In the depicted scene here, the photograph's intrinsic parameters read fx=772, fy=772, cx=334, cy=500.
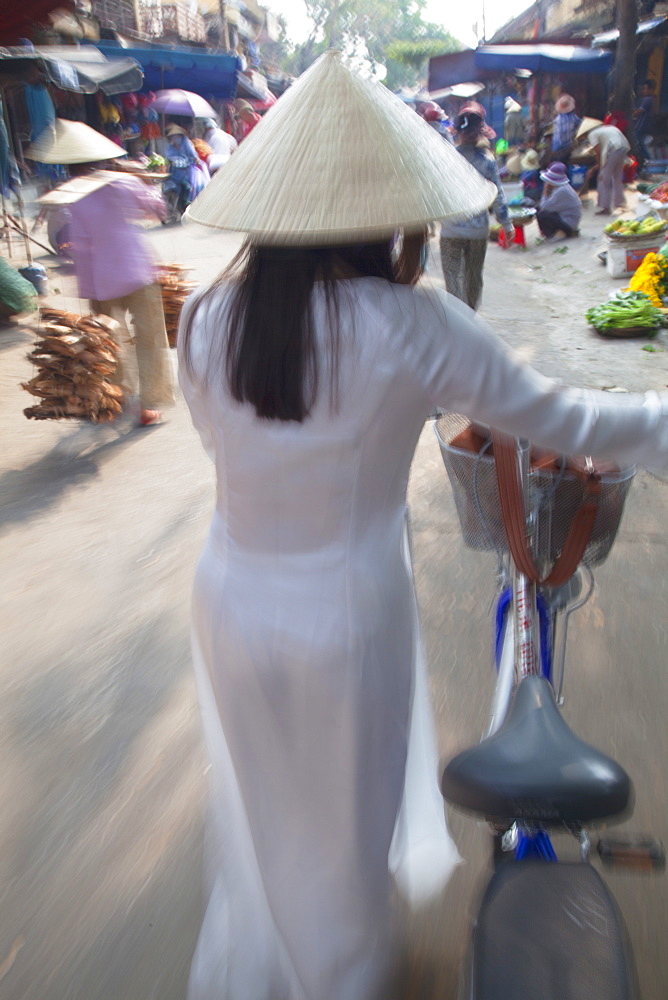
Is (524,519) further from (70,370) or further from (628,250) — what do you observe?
(628,250)

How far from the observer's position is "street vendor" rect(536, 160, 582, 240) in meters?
10.9

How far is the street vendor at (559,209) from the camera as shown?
35.8 ft

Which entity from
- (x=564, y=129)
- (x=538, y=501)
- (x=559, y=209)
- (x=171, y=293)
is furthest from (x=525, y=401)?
(x=564, y=129)

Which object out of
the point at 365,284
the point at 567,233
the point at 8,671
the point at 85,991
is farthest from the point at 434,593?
the point at 567,233

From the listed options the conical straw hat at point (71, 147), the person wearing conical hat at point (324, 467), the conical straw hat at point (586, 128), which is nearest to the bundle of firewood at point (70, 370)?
the conical straw hat at point (71, 147)

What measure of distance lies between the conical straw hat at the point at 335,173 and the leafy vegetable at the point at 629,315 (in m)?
5.93

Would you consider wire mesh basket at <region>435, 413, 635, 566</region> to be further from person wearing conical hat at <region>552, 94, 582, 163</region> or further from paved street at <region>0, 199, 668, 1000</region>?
person wearing conical hat at <region>552, 94, 582, 163</region>

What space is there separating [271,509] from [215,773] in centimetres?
66

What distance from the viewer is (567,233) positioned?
11250 millimetres

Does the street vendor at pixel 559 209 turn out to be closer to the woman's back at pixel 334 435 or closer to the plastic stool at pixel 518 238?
the plastic stool at pixel 518 238

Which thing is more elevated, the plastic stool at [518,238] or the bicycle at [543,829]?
the bicycle at [543,829]

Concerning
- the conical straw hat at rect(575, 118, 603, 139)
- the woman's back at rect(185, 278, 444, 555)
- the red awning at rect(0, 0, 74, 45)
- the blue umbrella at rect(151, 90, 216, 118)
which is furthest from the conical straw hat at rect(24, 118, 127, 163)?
the blue umbrella at rect(151, 90, 216, 118)

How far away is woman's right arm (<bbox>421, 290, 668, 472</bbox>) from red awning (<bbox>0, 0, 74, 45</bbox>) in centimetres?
744

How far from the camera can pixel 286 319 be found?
3.64ft
